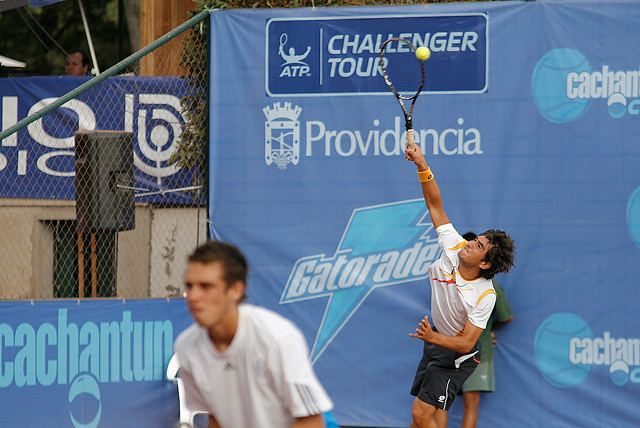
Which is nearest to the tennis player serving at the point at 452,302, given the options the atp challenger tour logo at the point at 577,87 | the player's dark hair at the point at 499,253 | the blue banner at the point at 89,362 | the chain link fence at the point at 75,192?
the player's dark hair at the point at 499,253

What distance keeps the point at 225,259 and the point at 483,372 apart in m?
4.20

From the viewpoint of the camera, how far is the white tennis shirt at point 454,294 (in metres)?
6.11

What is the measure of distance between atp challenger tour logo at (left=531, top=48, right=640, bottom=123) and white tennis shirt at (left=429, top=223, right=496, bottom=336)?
1531 millimetres

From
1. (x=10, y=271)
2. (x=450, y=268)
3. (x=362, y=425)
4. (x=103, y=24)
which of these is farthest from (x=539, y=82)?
(x=103, y=24)

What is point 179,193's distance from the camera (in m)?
9.63

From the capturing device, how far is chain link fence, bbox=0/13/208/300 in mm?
9461

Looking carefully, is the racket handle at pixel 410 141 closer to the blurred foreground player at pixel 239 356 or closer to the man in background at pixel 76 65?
the blurred foreground player at pixel 239 356

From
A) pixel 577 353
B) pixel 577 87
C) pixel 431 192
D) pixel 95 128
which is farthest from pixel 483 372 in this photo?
pixel 95 128

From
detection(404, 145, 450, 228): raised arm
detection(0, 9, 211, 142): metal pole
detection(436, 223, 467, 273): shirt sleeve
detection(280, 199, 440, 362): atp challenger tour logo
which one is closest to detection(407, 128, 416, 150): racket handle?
detection(404, 145, 450, 228): raised arm

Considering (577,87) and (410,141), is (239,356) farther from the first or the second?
(577,87)

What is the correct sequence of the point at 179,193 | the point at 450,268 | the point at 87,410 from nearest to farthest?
1. the point at 450,268
2. the point at 87,410
3. the point at 179,193

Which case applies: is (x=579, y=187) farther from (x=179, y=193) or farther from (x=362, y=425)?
(x=179, y=193)

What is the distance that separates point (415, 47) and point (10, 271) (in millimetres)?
5968

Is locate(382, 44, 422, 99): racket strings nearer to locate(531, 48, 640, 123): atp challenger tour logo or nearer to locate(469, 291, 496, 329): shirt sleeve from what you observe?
locate(531, 48, 640, 123): atp challenger tour logo
